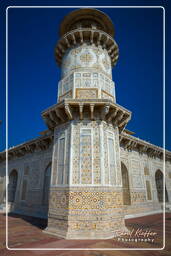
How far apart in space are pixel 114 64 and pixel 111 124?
593 centimetres

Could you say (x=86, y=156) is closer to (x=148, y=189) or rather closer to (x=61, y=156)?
(x=61, y=156)

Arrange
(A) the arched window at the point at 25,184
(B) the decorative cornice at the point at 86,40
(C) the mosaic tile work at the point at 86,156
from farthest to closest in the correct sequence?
(A) the arched window at the point at 25,184
(B) the decorative cornice at the point at 86,40
(C) the mosaic tile work at the point at 86,156

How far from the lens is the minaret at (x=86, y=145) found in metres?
7.23

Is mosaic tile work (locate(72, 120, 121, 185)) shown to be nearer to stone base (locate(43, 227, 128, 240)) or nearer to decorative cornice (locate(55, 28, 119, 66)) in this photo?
stone base (locate(43, 227, 128, 240))

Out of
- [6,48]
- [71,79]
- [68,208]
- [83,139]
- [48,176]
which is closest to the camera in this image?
[6,48]

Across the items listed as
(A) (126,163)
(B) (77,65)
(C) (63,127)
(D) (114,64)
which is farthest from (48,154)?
(D) (114,64)

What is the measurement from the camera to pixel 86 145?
8.24 m

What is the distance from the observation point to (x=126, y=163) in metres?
13.5

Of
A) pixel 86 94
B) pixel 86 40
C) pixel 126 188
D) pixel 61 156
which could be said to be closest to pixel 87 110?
pixel 86 94

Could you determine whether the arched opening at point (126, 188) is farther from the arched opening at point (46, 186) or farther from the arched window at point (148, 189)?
the arched opening at point (46, 186)

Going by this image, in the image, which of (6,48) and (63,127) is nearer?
(6,48)

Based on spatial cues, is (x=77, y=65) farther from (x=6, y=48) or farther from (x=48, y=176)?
(x=48, y=176)

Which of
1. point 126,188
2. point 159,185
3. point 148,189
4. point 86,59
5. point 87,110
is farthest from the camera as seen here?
point 159,185

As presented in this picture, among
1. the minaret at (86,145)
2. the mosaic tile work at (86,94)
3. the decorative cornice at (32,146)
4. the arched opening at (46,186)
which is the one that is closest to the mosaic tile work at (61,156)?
the minaret at (86,145)
